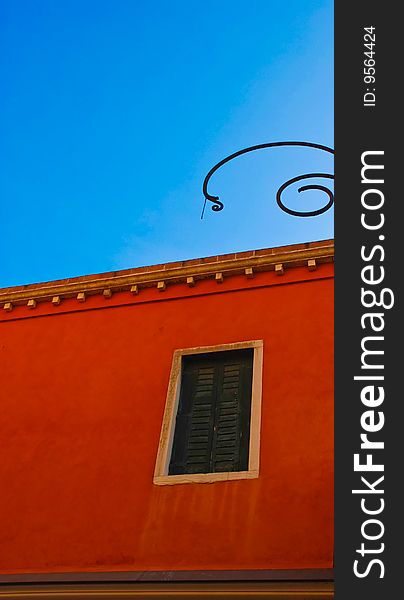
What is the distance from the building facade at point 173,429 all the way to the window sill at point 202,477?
14 mm

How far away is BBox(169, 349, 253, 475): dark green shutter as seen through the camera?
6.74m

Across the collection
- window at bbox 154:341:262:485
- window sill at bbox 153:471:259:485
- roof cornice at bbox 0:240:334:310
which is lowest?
window sill at bbox 153:471:259:485

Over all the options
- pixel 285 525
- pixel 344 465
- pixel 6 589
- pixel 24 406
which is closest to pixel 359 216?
pixel 344 465

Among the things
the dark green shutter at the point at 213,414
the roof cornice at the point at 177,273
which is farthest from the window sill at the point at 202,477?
the roof cornice at the point at 177,273

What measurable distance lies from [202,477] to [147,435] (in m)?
0.84

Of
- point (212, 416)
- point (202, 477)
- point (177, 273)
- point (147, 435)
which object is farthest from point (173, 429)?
point (177, 273)

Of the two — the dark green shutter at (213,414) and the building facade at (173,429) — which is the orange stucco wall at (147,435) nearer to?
the building facade at (173,429)

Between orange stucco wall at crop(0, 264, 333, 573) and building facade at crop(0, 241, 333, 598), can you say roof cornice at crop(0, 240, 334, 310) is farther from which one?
orange stucco wall at crop(0, 264, 333, 573)

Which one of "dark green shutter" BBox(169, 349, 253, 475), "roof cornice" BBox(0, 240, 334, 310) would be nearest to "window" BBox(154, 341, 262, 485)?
"dark green shutter" BBox(169, 349, 253, 475)

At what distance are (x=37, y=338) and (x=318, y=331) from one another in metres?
3.42

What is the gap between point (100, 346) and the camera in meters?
Result: 8.20

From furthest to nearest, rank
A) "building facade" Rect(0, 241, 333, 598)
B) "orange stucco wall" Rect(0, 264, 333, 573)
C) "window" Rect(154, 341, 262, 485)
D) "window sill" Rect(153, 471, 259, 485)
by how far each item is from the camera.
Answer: "window" Rect(154, 341, 262, 485)
"window sill" Rect(153, 471, 259, 485)
"orange stucco wall" Rect(0, 264, 333, 573)
"building facade" Rect(0, 241, 333, 598)

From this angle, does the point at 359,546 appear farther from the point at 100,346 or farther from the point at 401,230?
the point at 100,346

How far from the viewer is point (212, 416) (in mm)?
7121
